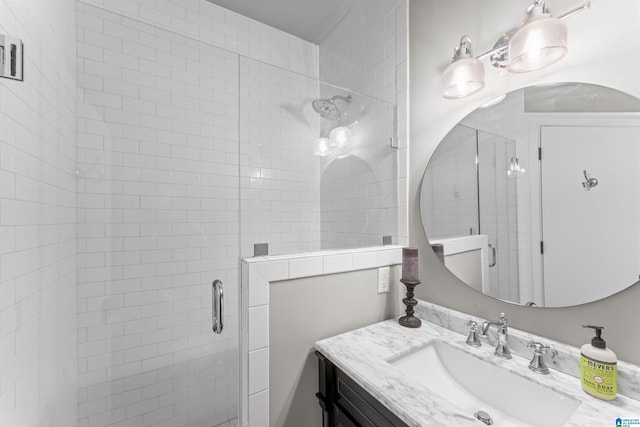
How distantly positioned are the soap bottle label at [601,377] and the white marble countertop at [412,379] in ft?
0.11

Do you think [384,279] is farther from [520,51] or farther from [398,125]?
[520,51]

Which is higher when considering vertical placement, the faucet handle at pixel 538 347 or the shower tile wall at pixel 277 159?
the shower tile wall at pixel 277 159

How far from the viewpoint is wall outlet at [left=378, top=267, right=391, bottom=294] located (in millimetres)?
1458

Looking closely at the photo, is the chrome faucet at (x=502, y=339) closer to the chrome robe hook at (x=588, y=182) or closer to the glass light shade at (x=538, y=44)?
the chrome robe hook at (x=588, y=182)

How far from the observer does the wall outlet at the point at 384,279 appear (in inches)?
57.4

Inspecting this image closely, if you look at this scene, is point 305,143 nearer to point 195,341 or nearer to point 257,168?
point 257,168

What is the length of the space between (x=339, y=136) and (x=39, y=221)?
1387 millimetres

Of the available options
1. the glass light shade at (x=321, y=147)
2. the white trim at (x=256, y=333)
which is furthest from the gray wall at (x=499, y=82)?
the white trim at (x=256, y=333)

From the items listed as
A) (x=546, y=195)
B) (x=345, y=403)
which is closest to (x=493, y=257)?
(x=546, y=195)

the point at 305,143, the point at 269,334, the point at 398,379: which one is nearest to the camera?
the point at 398,379

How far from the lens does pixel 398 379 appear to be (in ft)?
2.97

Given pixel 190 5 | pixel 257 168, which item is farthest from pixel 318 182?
pixel 190 5

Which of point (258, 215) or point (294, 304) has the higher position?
point (258, 215)

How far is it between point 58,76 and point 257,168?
95 cm
